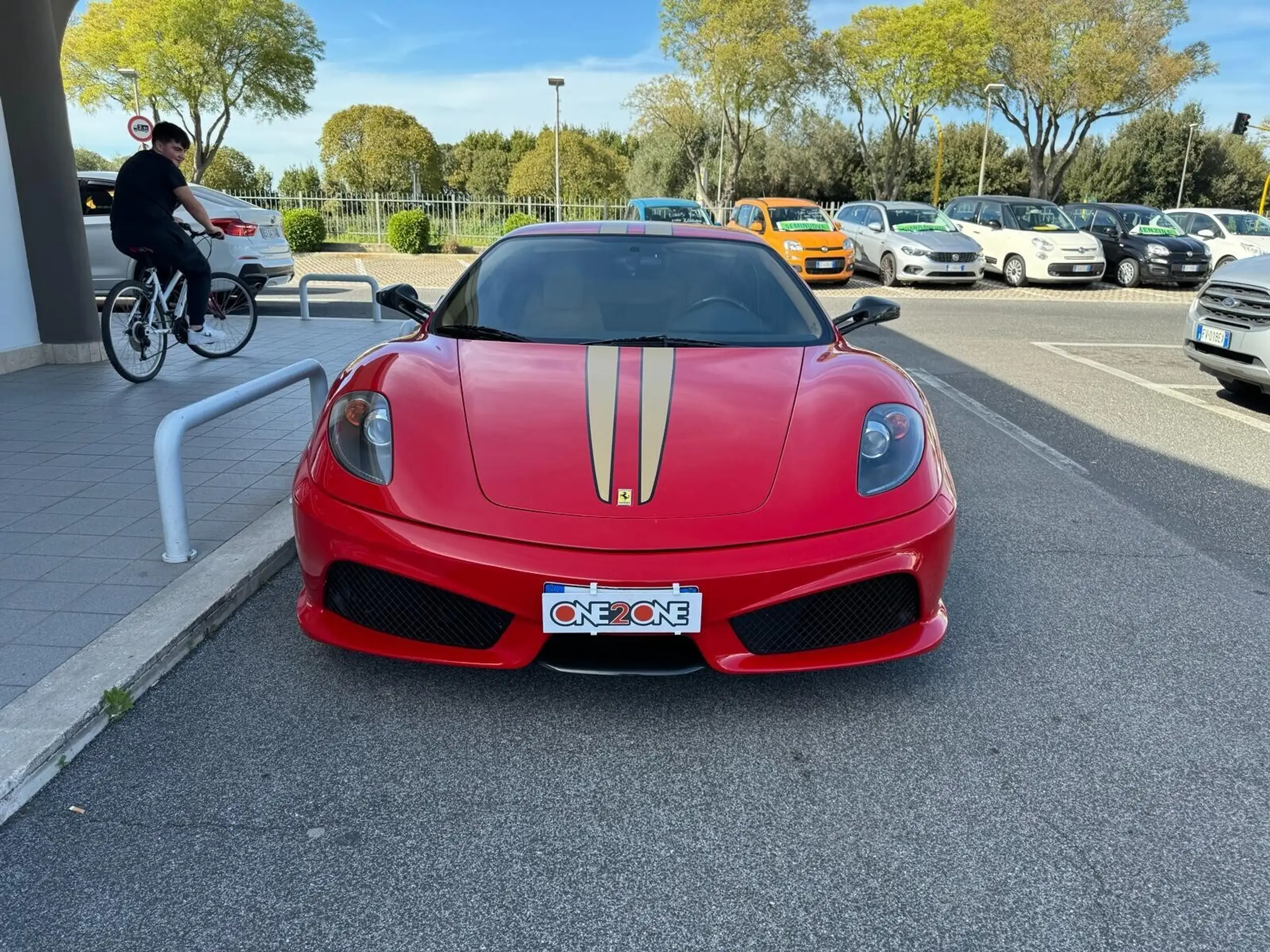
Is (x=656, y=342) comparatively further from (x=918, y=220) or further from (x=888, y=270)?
(x=918, y=220)

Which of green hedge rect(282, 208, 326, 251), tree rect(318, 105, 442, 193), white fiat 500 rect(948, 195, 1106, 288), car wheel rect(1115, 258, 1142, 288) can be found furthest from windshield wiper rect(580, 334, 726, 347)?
tree rect(318, 105, 442, 193)

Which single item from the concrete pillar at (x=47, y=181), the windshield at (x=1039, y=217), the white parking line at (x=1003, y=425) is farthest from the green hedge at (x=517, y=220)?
the white parking line at (x=1003, y=425)

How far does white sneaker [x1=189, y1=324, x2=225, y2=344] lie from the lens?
746cm

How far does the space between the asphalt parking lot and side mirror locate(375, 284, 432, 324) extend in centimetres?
125

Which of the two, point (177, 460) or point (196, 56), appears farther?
point (196, 56)

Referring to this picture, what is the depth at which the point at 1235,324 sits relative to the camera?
A: 7.06 metres

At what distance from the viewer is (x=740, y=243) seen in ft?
13.9

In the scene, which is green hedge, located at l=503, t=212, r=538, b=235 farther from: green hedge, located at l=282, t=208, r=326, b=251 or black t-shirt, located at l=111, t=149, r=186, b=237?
black t-shirt, located at l=111, t=149, r=186, b=237

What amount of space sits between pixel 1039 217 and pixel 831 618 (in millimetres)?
18847

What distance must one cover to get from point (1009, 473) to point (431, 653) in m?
3.96

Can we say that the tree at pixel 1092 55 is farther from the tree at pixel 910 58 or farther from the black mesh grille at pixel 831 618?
the black mesh grille at pixel 831 618

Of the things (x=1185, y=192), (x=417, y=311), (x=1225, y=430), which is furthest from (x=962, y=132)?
(x=417, y=311)

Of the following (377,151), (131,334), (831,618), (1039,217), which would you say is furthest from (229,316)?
(377,151)

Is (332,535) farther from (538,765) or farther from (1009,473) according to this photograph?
(1009,473)
